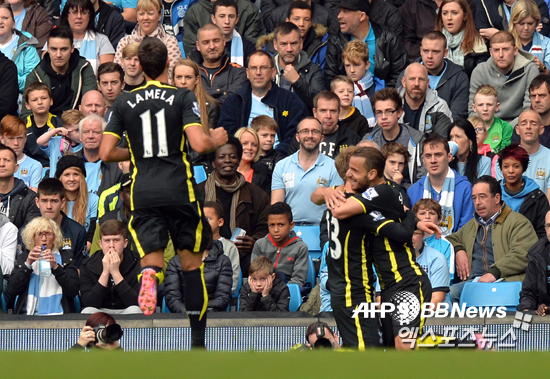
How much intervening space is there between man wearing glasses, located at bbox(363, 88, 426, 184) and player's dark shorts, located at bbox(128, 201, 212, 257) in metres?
4.64

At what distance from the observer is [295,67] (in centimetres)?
1346

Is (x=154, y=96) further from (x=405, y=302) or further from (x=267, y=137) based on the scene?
(x=267, y=137)

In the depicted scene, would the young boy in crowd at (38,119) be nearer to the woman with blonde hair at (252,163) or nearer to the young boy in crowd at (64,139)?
the young boy in crowd at (64,139)

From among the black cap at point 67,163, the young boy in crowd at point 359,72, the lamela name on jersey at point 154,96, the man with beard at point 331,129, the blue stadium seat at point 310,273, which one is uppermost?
the young boy in crowd at point 359,72

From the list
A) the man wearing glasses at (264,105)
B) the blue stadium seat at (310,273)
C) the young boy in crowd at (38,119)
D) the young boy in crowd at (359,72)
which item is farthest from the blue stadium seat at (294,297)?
the young boy in crowd at (38,119)

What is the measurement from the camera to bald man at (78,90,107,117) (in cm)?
1245

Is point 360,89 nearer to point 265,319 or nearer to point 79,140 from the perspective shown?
point 79,140

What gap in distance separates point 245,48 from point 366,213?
6.82 metres

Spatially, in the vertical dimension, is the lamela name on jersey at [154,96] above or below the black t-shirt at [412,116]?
below

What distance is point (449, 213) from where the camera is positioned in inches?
442

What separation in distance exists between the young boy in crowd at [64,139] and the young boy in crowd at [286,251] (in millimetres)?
3132

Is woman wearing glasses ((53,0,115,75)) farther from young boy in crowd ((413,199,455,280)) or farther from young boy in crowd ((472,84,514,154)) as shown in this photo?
young boy in crowd ((413,199,455,280))

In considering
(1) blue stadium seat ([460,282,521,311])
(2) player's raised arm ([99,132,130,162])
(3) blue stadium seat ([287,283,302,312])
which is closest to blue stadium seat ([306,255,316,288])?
(3) blue stadium seat ([287,283,302,312])

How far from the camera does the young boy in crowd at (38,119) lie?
41.2ft
